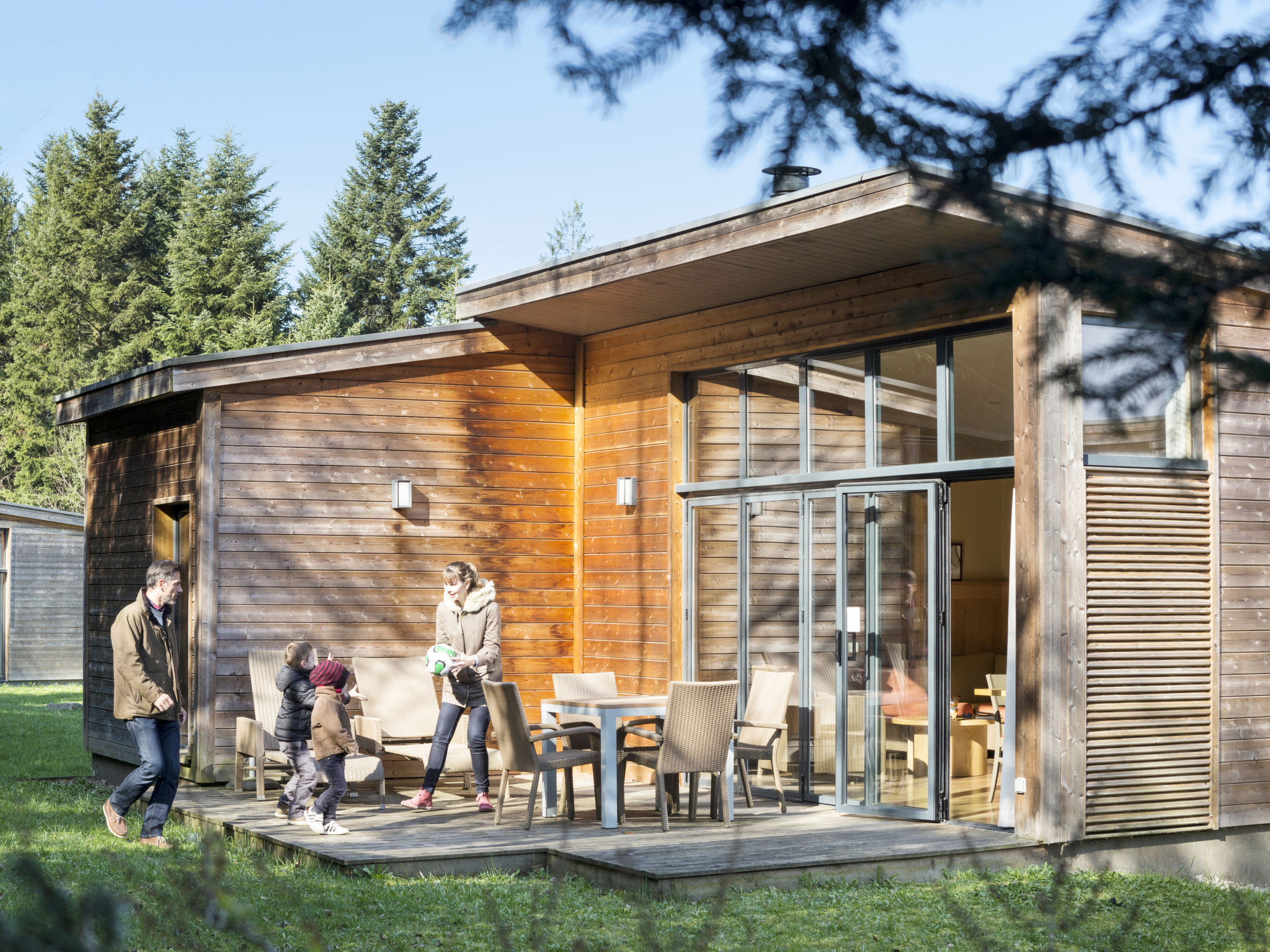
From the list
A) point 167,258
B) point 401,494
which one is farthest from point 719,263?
point 167,258

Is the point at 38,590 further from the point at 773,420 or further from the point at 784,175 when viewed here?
the point at 784,175

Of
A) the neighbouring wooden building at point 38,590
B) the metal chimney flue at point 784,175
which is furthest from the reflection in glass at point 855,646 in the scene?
the neighbouring wooden building at point 38,590

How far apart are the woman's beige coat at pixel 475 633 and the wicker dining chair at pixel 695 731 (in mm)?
1375

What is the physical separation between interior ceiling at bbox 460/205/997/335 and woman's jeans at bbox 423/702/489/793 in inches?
114

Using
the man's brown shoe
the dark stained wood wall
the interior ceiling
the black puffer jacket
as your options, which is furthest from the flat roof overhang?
the man's brown shoe

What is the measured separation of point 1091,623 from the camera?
729 cm

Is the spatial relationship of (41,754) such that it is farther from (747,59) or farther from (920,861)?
(747,59)

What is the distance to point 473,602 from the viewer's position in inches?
336

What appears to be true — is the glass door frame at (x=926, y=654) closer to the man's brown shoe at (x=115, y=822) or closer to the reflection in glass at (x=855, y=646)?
the reflection in glass at (x=855, y=646)

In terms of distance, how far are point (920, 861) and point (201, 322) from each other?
29.7m

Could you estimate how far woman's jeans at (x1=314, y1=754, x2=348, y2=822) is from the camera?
291 inches

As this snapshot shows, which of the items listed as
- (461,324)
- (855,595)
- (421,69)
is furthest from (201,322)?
(421,69)

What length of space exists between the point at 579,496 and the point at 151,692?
4.29 m

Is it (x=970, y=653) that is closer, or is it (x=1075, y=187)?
(x=1075, y=187)
